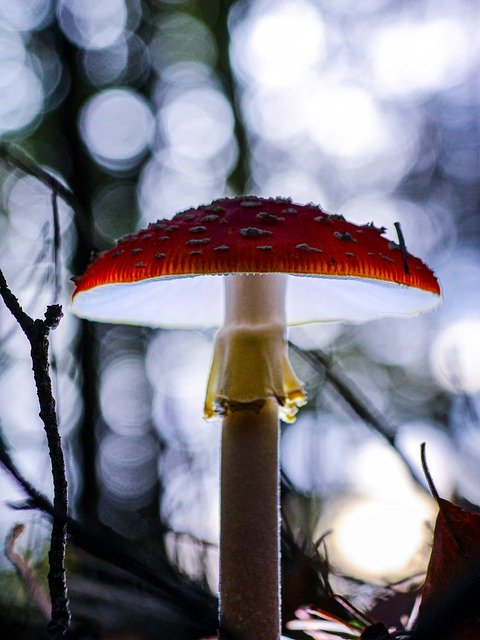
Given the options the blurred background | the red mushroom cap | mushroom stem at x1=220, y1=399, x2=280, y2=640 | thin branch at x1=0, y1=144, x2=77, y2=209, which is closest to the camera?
the red mushroom cap

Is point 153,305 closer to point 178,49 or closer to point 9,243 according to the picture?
point 9,243

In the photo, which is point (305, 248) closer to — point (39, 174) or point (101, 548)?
point (101, 548)

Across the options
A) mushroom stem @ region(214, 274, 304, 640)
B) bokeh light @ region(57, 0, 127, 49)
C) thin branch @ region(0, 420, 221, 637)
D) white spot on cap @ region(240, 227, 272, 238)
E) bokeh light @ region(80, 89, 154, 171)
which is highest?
bokeh light @ region(57, 0, 127, 49)

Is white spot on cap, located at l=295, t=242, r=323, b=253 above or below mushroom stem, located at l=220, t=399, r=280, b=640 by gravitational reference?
above

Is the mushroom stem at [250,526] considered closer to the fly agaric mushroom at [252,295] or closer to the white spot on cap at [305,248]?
the fly agaric mushroom at [252,295]

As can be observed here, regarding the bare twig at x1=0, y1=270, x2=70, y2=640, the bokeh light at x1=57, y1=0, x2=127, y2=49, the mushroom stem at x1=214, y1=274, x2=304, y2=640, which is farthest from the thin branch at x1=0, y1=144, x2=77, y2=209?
the bokeh light at x1=57, y1=0, x2=127, y2=49

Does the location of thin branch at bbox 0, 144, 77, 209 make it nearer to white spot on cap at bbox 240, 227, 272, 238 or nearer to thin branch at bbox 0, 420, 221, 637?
white spot on cap at bbox 240, 227, 272, 238

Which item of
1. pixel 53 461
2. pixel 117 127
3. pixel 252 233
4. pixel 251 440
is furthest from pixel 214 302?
pixel 117 127
